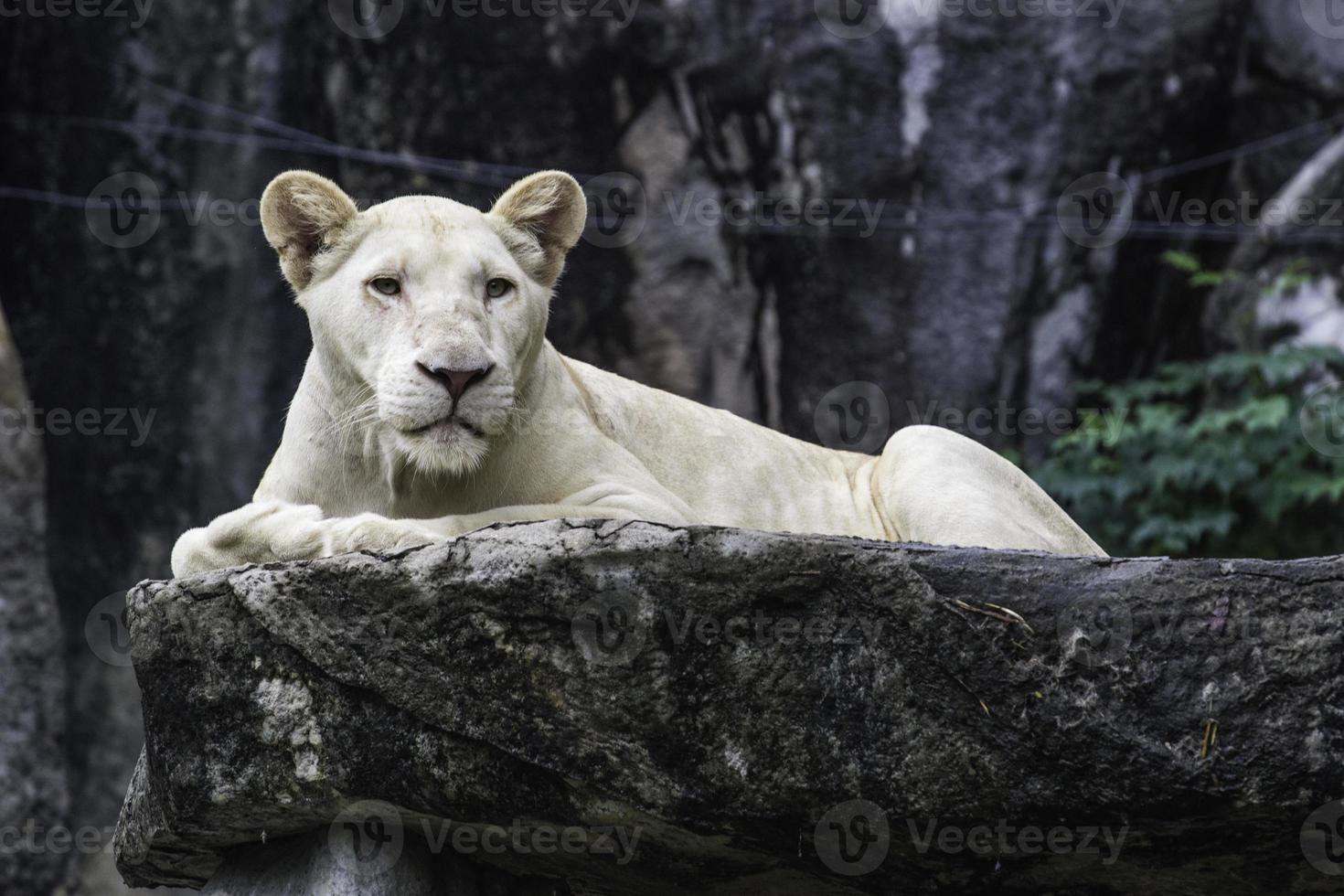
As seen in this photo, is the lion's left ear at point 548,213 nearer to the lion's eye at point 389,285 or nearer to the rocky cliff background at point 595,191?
the lion's eye at point 389,285

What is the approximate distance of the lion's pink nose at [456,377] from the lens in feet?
13.0

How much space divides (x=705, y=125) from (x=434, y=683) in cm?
802

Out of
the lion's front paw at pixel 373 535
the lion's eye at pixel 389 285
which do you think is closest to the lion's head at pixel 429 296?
the lion's eye at pixel 389 285

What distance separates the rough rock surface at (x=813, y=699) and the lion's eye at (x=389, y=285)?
0.90 m

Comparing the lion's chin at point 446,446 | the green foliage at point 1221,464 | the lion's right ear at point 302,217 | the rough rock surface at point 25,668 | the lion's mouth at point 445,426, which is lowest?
the rough rock surface at point 25,668

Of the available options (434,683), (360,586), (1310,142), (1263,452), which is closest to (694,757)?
(434,683)

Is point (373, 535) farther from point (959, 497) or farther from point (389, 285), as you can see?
point (959, 497)

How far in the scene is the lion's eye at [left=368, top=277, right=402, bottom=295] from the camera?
422 centimetres

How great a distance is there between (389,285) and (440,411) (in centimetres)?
44

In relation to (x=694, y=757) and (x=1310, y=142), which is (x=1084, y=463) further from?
(x=694, y=757)

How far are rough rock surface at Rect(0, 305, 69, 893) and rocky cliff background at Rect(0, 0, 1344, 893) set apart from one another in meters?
1.67

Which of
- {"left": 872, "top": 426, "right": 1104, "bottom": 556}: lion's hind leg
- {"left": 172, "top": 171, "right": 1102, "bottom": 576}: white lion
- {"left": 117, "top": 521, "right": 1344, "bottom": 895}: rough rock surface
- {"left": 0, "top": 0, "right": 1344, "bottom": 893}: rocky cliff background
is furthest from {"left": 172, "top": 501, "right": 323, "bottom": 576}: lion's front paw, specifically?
{"left": 0, "top": 0, "right": 1344, "bottom": 893}: rocky cliff background

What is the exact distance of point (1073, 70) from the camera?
10867 millimetres

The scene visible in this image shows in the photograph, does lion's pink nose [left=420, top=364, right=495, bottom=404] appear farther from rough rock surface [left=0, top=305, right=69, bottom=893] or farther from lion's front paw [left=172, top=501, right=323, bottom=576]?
rough rock surface [left=0, top=305, right=69, bottom=893]
